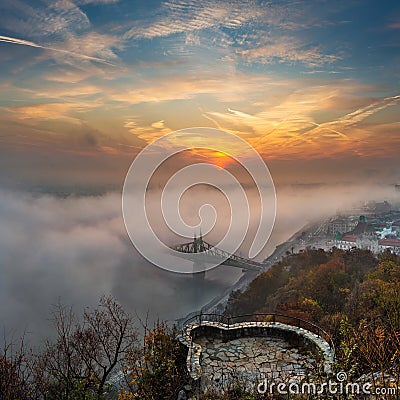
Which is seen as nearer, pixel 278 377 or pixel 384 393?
pixel 384 393

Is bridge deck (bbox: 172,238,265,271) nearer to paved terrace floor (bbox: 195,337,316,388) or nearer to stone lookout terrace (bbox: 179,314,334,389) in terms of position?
stone lookout terrace (bbox: 179,314,334,389)

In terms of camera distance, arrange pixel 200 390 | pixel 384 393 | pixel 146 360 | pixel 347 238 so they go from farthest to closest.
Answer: pixel 347 238
pixel 146 360
pixel 200 390
pixel 384 393

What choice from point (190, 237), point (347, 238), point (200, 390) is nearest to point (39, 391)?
point (200, 390)

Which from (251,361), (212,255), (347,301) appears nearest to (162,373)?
(251,361)

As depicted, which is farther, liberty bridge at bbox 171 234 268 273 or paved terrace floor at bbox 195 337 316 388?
liberty bridge at bbox 171 234 268 273

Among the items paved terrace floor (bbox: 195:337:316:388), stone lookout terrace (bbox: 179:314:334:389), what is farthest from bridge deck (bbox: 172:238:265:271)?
paved terrace floor (bbox: 195:337:316:388)

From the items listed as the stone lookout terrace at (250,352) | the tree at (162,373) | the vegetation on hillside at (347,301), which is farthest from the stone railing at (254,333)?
the vegetation on hillside at (347,301)

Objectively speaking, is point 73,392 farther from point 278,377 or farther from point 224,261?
point 224,261

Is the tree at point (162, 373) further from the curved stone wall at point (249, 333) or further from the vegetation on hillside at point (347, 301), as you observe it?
the vegetation on hillside at point (347, 301)
